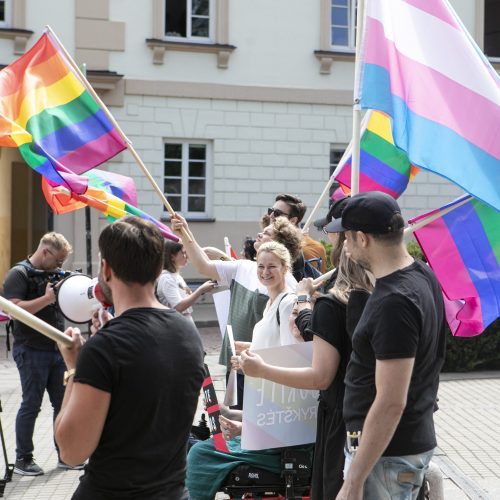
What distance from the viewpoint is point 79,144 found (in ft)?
20.2

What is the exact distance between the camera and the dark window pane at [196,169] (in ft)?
57.4

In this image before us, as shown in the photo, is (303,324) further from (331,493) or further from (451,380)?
(451,380)

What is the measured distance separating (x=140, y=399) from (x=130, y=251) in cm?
45

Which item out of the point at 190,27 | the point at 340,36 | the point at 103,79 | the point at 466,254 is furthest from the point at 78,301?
the point at 340,36

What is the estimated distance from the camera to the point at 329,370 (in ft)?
11.8

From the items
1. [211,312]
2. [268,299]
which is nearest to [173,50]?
[211,312]

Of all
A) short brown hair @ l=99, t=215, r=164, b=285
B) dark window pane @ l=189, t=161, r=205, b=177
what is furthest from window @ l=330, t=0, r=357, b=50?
short brown hair @ l=99, t=215, r=164, b=285

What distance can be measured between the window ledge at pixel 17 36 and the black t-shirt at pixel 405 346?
14057mm

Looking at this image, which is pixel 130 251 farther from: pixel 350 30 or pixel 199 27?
pixel 350 30

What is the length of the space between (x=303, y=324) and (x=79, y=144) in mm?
2438

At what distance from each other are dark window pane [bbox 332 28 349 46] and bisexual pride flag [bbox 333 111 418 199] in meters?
12.2

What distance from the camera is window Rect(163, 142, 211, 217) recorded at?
57.0ft

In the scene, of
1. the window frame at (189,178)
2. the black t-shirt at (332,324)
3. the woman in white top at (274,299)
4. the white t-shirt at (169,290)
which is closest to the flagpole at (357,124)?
the black t-shirt at (332,324)

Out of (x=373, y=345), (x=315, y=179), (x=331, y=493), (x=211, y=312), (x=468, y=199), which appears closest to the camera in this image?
(x=373, y=345)
